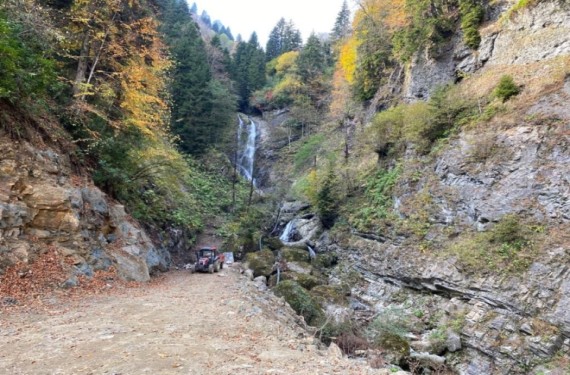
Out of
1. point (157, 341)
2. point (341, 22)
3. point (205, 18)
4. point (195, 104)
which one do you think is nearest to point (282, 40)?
point (341, 22)

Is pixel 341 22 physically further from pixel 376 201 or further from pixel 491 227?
pixel 491 227

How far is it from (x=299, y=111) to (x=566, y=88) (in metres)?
29.0

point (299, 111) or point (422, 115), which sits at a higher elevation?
point (299, 111)

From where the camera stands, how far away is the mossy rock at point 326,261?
19125 millimetres

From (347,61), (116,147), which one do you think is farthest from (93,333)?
(347,61)

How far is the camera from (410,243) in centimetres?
1520

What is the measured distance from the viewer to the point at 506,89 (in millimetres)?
15016

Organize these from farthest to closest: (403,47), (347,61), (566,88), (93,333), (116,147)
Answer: (347,61) < (403,47) < (116,147) < (566,88) < (93,333)

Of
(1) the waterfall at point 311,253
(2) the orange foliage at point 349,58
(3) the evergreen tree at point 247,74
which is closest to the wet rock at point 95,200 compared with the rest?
(1) the waterfall at point 311,253

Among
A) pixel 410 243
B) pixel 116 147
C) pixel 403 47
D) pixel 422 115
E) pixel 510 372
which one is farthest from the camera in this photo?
pixel 403 47

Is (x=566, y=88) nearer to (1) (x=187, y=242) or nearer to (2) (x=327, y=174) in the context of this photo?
(2) (x=327, y=174)

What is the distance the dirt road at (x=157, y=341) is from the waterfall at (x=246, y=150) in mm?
28476

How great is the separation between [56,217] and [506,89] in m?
17.6

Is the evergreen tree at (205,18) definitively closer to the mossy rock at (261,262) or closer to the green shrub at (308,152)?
the green shrub at (308,152)
